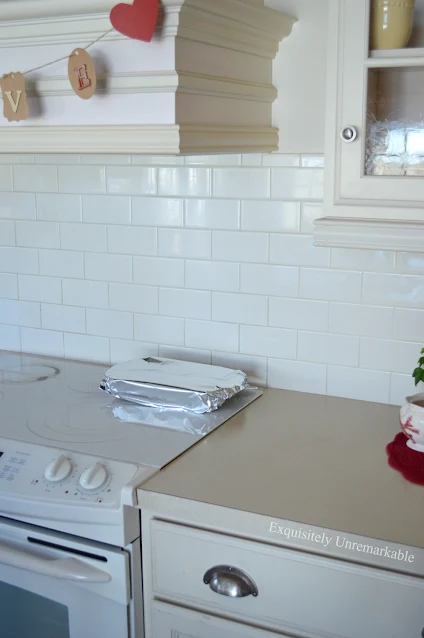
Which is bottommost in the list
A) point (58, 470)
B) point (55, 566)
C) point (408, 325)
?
point (55, 566)

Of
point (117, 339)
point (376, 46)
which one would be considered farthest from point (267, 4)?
point (117, 339)

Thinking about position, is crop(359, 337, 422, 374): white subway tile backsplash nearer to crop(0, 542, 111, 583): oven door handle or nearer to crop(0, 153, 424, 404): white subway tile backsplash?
crop(0, 153, 424, 404): white subway tile backsplash

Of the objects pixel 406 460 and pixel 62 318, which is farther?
pixel 62 318

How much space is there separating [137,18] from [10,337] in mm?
1209

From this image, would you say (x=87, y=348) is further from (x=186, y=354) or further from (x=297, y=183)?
(x=297, y=183)

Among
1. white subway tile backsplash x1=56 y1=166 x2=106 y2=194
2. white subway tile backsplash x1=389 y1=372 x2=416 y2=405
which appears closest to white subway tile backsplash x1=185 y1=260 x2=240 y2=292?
white subway tile backsplash x1=56 y1=166 x2=106 y2=194

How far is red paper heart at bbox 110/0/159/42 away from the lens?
143cm

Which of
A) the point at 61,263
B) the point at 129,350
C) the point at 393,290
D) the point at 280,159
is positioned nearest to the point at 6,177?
the point at 61,263

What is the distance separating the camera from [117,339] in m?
2.17

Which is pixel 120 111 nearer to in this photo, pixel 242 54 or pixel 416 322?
pixel 242 54

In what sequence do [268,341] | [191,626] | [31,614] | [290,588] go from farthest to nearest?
[268,341] < [31,614] < [191,626] < [290,588]

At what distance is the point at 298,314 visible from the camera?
1923 millimetres

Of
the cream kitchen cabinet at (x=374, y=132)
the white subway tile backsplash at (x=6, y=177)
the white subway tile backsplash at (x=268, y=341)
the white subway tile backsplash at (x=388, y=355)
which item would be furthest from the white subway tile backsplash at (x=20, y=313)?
the cream kitchen cabinet at (x=374, y=132)

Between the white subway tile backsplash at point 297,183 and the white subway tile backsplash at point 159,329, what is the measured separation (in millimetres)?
457
